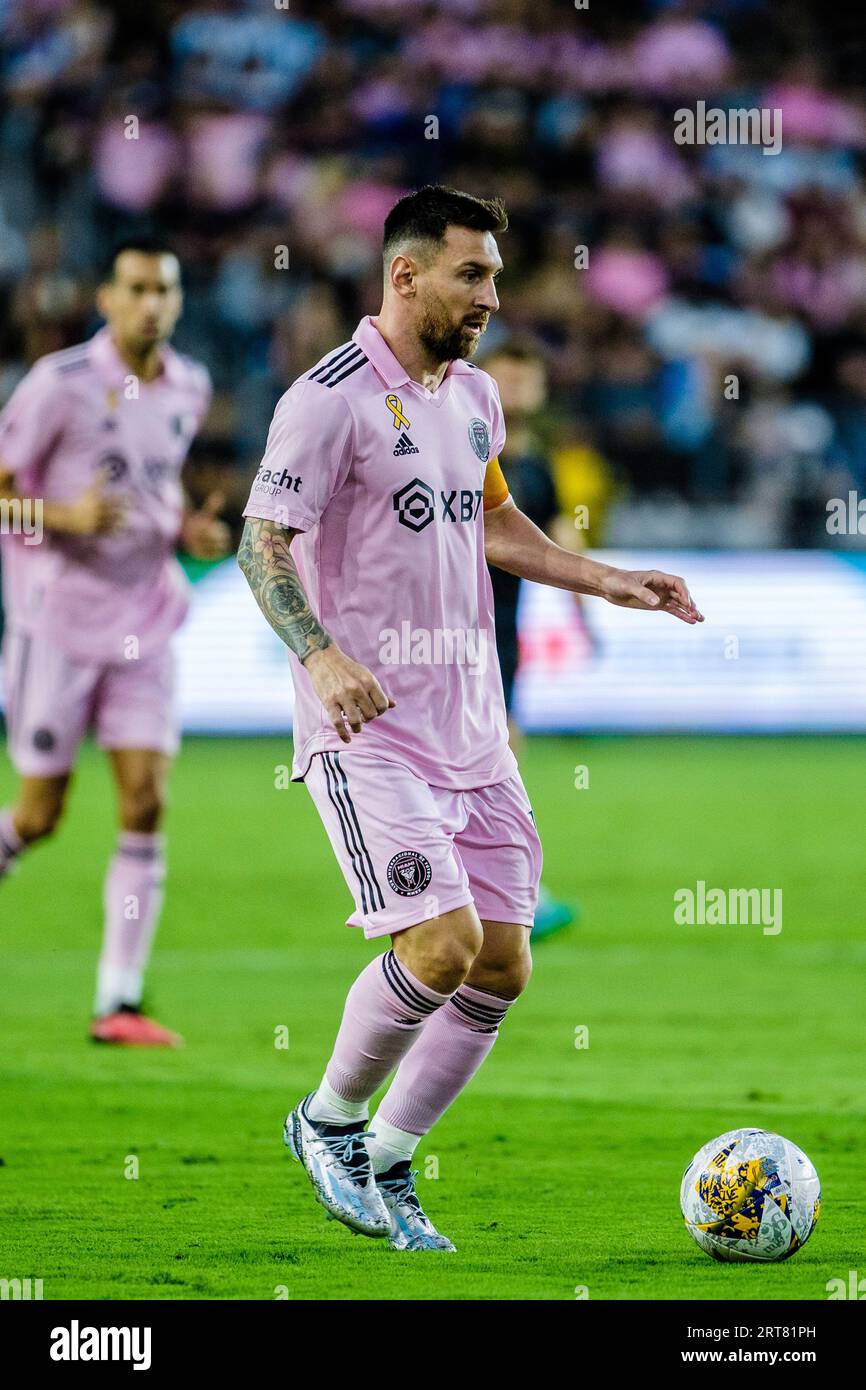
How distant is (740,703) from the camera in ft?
51.9

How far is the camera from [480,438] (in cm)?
501

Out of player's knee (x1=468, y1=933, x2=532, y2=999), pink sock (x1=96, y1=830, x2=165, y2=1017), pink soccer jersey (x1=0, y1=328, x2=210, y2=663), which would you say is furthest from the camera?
pink soccer jersey (x1=0, y1=328, x2=210, y2=663)

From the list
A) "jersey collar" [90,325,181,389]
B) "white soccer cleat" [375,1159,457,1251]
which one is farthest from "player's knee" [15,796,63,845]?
"white soccer cleat" [375,1159,457,1251]

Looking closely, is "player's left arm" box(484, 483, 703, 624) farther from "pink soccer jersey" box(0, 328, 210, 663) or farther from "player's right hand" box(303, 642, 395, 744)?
"pink soccer jersey" box(0, 328, 210, 663)

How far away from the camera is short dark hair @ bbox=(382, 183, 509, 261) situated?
187 inches

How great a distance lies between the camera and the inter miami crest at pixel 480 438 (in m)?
4.97

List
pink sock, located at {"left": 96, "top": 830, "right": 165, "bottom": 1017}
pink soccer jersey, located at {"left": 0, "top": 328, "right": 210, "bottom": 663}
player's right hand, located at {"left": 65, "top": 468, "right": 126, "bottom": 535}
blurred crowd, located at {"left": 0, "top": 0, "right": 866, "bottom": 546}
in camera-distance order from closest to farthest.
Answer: player's right hand, located at {"left": 65, "top": 468, "right": 126, "bottom": 535}, pink sock, located at {"left": 96, "top": 830, "right": 165, "bottom": 1017}, pink soccer jersey, located at {"left": 0, "top": 328, "right": 210, "bottom": 663}, blurred crowd, located at {"left": 0, "top": 0, "right": 866, "bottom": 546}

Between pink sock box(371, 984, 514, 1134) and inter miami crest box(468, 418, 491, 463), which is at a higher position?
inter miami crest box(468, 418, 491, 463)

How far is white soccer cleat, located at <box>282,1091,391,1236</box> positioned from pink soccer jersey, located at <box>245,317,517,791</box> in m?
0.81

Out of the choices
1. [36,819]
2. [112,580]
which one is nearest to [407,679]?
→ [36,819]

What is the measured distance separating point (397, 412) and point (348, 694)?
81cm

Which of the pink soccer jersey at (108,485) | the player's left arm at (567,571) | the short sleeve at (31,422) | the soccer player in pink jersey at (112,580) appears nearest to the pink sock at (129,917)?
the soccer player in pink jersey at (112,580)

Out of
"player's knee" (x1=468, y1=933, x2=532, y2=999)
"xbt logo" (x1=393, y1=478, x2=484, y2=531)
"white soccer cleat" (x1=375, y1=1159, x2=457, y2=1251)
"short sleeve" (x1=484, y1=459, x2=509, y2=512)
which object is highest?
"short sleeve" (x1=484, y1=459, x2=509, y2=512)

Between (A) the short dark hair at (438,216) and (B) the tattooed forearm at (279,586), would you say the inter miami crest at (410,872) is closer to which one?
(B) the tattooed forearm at (279,586)
